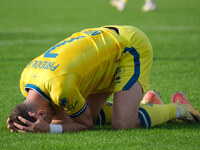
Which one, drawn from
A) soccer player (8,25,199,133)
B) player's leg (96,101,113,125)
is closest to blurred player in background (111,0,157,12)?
soccer player (8,25,199,133)

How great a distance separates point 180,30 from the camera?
46.1ft

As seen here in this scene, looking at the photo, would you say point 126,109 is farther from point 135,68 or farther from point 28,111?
point 28,111

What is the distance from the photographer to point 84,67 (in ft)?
15.6

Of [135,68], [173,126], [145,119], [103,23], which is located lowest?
[173,126]

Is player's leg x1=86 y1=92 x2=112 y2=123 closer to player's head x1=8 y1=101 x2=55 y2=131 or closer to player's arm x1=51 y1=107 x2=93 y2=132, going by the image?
player's arm x1=51 y1=107 x2=93 y2=132

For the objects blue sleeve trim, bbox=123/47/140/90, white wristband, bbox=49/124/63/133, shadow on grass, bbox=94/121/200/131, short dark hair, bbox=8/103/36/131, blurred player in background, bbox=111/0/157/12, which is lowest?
shadow on grass, bbox=94/121/200/131

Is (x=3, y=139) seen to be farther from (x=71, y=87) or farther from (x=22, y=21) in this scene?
(x=22, y=21)

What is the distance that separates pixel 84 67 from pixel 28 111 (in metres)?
0.73

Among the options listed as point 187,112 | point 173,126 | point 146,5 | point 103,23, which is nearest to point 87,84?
point 173,126

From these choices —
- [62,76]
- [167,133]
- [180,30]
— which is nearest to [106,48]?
[62,76]

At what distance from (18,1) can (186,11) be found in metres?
10.8

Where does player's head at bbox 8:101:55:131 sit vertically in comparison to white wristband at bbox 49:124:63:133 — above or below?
above

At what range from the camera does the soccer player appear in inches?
179

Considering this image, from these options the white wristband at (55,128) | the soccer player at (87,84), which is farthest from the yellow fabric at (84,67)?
the white wristband at (55,128)
